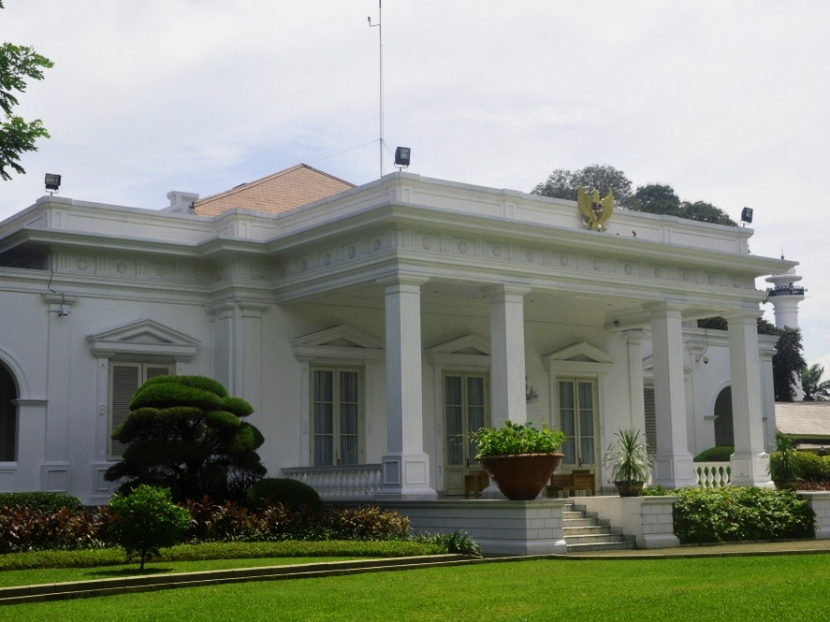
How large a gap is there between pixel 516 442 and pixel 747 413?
297 inches

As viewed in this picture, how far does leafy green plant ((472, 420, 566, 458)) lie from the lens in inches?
662

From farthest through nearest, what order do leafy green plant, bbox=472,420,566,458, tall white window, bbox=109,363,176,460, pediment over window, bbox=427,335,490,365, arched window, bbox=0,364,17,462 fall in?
pediment over window, bbox=427,335,490,365 < tall white window, bbox=109,363,176,460 < arched window, bbox=0,364,17,462 < leafy green plant, bbox=472,420,566,458

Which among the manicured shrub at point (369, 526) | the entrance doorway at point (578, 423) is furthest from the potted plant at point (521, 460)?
the entrance doorway at point (578, 423)

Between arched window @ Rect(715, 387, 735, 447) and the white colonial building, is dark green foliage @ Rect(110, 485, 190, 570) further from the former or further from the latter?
arched window @ Rect(715, 387, 735, 447)

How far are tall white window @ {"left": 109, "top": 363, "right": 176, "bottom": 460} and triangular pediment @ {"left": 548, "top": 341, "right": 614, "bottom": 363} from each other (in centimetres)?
807

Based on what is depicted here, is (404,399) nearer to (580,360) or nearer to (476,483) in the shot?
(476,483)

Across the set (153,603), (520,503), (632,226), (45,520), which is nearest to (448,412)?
(632,226)

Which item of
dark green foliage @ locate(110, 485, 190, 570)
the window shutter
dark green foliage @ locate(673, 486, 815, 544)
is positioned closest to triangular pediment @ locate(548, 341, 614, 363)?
dark green foliage @ locate(673, 486, 815, 544)

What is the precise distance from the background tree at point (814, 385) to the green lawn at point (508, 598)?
4916 centimetres

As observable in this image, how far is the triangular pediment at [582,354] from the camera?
2450 centimetres

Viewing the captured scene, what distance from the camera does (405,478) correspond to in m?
18.0

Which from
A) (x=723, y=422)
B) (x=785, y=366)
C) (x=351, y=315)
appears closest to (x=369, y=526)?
(x=351, y=315)

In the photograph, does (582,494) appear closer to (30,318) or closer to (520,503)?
(520,503)

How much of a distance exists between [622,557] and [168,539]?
567 centimetres
